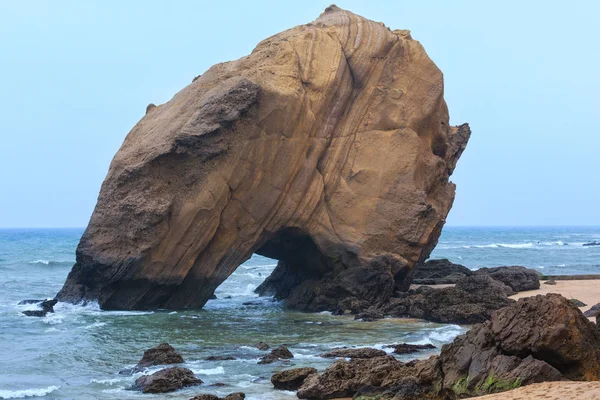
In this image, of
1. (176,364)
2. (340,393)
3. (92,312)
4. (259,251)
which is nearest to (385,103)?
(259,251)

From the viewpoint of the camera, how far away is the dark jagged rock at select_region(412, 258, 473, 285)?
32812 mm

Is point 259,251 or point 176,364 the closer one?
point 176,364

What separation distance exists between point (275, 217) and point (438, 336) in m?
8.37

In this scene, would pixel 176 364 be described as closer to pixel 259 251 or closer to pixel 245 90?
pixel 245 90

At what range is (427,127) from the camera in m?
29.3

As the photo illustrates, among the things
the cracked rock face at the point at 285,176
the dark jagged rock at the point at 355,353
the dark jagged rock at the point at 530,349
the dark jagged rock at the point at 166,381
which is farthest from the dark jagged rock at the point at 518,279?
the dark jagged rock at the point at 530,349

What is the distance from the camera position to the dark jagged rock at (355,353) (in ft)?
56.6

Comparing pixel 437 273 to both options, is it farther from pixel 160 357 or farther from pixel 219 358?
pixel 160 357

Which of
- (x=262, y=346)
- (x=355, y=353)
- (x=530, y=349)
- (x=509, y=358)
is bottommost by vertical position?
(x=262, y=346)

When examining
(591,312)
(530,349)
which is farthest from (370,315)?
(530,349)

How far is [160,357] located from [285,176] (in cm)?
1048

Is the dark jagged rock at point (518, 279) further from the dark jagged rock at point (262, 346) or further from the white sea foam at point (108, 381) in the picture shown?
the white sea foam at point (108, 381)

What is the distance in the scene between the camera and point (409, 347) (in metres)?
18.5

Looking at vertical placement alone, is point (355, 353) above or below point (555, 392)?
below
